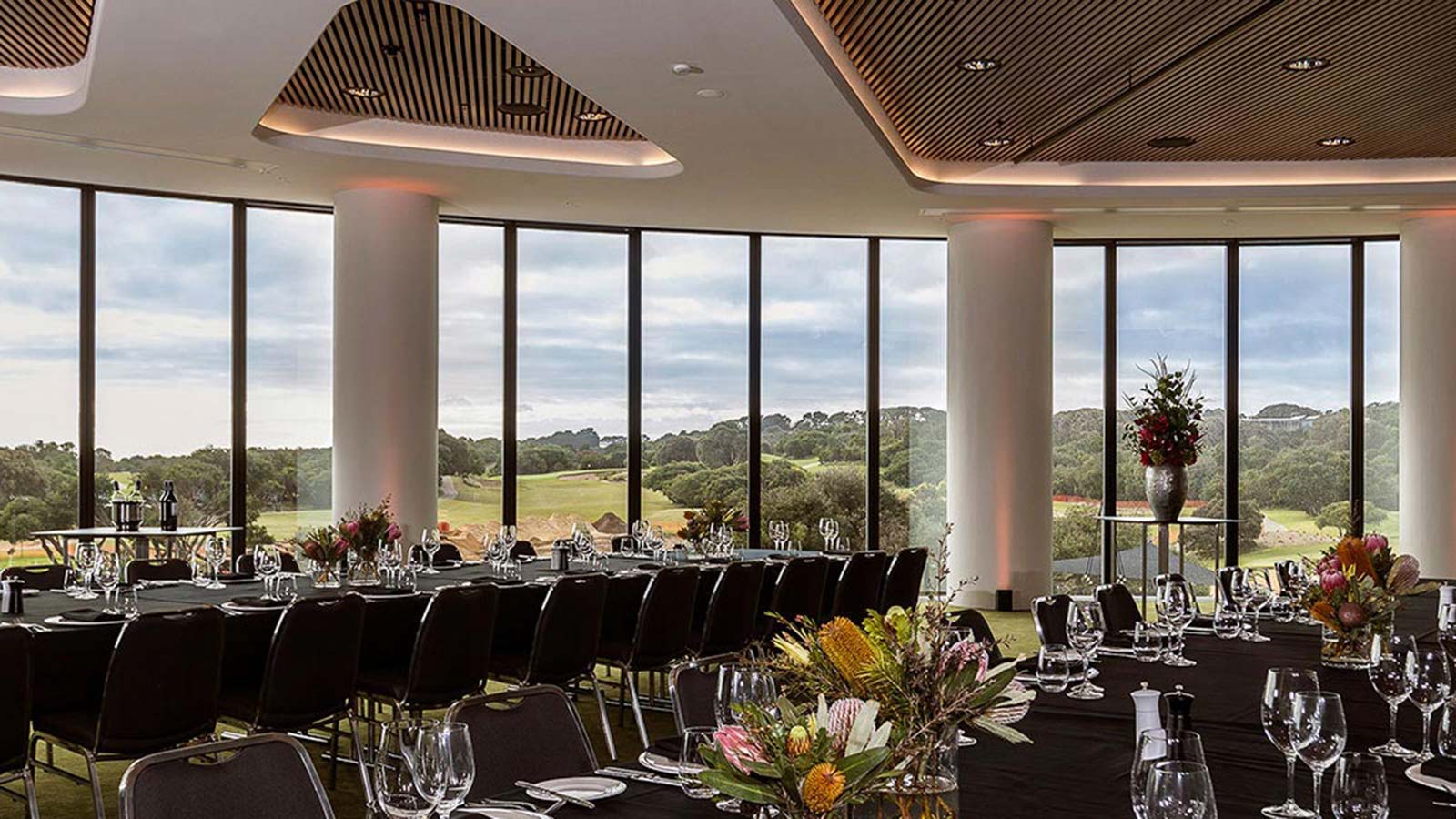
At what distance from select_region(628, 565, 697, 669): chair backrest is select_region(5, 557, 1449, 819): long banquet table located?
1.17m

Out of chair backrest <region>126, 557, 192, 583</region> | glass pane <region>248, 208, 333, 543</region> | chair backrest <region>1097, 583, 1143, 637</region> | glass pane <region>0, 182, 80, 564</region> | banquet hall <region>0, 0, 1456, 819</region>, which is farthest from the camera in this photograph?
glass pane <region>248, 208, 333, 543</region>

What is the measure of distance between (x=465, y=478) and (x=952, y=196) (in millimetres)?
4944

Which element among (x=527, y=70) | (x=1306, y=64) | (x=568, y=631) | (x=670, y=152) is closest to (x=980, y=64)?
(x=1306, y=64)

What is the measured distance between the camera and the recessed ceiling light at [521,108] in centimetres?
948

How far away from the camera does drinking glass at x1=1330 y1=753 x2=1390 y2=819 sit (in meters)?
2.45

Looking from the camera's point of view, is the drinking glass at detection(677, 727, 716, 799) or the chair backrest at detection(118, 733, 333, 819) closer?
the drinking glass at detection(677, 727, 716, 799)

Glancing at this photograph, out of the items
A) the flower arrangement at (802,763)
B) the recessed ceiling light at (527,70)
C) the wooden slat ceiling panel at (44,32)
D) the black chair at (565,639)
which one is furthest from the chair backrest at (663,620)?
the flower arrangement at (802,763)

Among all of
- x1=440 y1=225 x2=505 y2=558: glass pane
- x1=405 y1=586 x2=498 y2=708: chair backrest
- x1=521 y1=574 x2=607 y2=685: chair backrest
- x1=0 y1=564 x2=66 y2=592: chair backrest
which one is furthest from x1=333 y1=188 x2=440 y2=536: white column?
x1=405 y1=586 x2=498 y2=708: chair backrest

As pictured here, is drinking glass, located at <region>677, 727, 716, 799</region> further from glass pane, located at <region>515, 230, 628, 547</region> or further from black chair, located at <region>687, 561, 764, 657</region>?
glass pane, located at <region>515, 230, 628, 547</region>

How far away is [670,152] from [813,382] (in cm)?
441

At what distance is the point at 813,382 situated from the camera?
13789mm

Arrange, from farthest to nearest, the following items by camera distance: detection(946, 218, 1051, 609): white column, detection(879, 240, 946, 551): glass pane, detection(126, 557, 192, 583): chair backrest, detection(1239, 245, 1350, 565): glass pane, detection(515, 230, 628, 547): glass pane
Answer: detection(879, 240, 946, 551): glass pane, detection(1239, 245, 1350, 565): glass pane, detection(515, 230, 628, 547): glass pane, detection(946, 218, 1051, 609): white column, detection(126, 557, 192, 583): chair backrest

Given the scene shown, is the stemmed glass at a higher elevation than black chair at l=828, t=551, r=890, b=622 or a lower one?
higher

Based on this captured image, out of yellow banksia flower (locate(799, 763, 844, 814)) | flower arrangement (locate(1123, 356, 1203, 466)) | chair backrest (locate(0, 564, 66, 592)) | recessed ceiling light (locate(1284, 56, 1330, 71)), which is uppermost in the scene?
recessed ceiling light (locate(1284, 56, 1330, 71))
